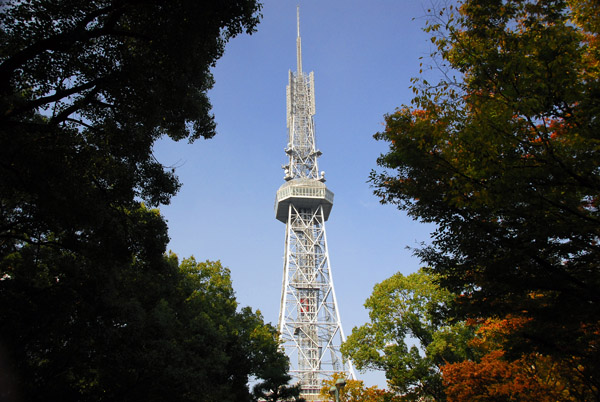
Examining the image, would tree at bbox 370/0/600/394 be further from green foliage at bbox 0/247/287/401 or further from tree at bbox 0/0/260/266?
green foliage at bbox 0/247/287/401

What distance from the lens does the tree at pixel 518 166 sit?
521 cm

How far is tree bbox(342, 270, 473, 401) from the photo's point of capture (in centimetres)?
1778

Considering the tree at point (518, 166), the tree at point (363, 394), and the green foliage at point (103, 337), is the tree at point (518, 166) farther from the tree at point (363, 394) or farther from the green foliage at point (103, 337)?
the tree at point (363, 394)

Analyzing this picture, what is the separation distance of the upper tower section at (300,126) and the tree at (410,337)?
34288mm

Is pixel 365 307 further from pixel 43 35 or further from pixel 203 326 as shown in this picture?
pixel 43 35

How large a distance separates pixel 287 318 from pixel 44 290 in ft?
127

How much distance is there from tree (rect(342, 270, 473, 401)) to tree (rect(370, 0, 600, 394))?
1118 cm

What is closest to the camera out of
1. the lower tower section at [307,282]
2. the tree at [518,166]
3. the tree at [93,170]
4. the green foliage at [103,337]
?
the tree at [518,166]

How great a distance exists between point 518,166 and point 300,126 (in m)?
55.4

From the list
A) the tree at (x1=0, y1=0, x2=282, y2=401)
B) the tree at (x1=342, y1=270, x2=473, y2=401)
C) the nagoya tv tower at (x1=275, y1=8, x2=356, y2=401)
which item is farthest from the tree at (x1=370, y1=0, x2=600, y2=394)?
the nagoya tv tower at (x1=275, y1=8, x2=356, y2=401)

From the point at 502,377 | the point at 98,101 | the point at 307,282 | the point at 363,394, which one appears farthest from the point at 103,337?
the point at 307,282

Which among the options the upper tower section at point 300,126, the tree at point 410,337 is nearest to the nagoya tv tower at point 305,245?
the upper tower section at point 300,126

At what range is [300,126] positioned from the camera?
59750 mm

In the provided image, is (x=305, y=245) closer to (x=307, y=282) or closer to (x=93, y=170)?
(x=307, y=282)
